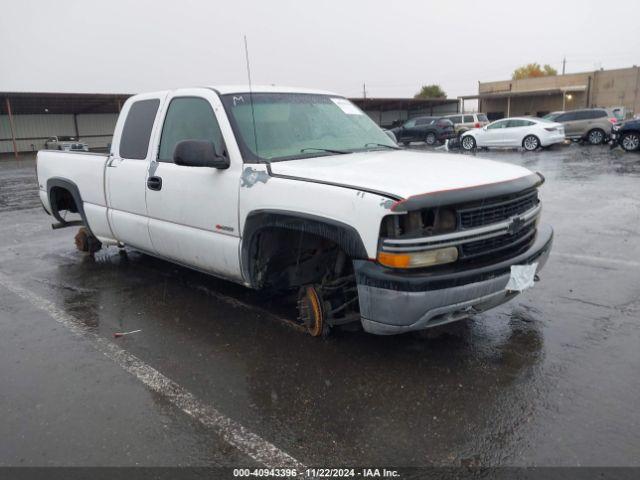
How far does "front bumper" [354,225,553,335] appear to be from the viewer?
3.08m

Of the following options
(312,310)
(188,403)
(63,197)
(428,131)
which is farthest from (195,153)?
(428,131)

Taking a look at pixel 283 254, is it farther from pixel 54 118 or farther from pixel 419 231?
pixel 54 118

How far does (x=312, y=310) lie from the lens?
3912 millimetres

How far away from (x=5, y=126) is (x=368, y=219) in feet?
134

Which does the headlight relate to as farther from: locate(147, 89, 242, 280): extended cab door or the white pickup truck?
locate(147, 89, 242, 280): extended cab door

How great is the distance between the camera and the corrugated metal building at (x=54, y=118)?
33812 millimetres

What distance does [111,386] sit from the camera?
11.2ft

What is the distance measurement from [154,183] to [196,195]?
0.67 metres

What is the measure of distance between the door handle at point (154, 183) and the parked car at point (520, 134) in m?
20.3

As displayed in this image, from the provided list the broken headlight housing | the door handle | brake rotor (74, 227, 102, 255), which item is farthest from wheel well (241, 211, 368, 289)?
brake rotor (74, 227, 102, 255)

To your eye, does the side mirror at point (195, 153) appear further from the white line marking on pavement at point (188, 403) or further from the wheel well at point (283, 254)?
Result: the white line marking on pavement at point (188, 403)

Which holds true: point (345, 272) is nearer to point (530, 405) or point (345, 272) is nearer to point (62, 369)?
point (530, 405)

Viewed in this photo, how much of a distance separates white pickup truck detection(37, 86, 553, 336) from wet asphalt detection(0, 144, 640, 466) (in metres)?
0.43

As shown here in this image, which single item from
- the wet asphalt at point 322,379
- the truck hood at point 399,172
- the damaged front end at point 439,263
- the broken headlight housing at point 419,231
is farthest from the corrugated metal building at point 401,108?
the broken headlight housing at point 419,231
